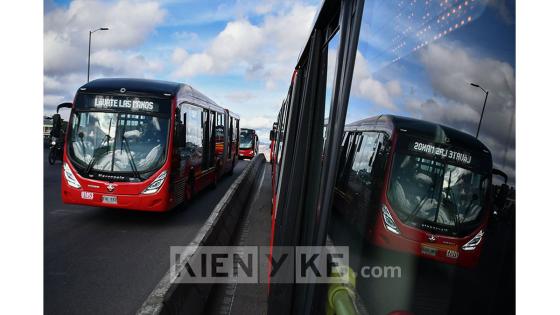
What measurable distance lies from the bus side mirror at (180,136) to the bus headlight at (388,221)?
841 cm

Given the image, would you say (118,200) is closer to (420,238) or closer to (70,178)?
(70,178)

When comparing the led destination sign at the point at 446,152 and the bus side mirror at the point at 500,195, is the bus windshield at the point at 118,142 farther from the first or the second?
the bus side mirror at the point at 500,195

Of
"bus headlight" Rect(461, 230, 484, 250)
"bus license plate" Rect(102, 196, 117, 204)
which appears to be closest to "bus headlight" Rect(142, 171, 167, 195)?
"bus license plate" Rect(102, 196, 117, 204)

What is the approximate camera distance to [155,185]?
30.4ft

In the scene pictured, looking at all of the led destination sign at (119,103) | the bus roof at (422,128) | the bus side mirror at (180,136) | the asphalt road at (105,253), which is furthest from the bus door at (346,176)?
the led destination sign at (119,103)

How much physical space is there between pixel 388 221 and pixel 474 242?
52cm

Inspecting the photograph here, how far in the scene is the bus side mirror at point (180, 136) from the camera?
9719 millimetres

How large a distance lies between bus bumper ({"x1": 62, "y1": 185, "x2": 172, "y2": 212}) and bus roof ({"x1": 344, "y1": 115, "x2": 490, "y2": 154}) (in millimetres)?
7715

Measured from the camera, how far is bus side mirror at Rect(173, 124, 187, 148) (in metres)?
9.72

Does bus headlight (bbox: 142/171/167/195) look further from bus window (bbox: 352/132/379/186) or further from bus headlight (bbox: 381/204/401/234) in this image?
bus headlight (bbox: 381/204/401/234)

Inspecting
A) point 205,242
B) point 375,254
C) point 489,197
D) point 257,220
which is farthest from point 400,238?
point 257,220

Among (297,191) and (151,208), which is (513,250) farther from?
(151,208)

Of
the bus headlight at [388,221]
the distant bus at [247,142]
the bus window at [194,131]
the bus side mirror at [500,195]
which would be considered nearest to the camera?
the bus side mirror at [500,195]

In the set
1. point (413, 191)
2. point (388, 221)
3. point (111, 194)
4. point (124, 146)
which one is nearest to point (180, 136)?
point (124, 146)
